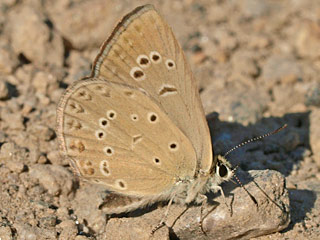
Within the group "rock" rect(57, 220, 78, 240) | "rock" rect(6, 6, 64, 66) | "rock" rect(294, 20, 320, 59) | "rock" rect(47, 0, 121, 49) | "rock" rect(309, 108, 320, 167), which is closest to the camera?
"rock" rect(57, 220, 78, 240)

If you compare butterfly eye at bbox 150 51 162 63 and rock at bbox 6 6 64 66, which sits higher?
rock at bbox 6 6 64 66

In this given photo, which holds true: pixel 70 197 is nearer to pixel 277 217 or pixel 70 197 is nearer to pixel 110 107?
pixel 110 107

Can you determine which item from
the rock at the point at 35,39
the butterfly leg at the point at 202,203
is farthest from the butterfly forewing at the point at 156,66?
the rock at the point at 35,39

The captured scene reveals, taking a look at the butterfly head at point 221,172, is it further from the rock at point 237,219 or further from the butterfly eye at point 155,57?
the butterfly eye at point 155,57

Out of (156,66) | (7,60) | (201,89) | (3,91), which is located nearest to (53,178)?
(3,91)

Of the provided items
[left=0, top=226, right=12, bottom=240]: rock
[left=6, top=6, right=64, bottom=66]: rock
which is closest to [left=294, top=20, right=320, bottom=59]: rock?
[left=6, top=6, right=64, bottom=66]: rock

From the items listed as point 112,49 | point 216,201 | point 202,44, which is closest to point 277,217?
point 216,201

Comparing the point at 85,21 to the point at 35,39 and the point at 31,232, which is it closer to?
the point at 35,39

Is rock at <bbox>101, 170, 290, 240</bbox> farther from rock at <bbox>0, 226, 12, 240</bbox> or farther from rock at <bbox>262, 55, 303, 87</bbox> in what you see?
rock at <bbox>262, 55, 303, 87</bbox>
